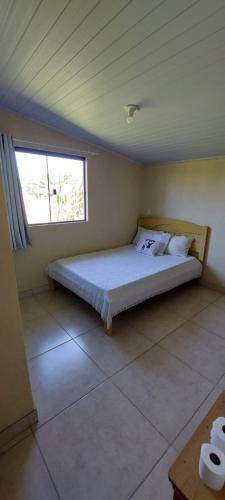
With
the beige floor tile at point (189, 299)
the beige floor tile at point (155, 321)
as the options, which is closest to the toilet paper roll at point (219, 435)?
the beige floor tile at point (155, 321)

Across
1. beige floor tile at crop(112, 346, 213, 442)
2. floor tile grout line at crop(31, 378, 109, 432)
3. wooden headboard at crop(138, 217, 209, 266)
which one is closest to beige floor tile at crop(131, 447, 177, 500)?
beige floor tile at crop(112, 346, 213, 442)

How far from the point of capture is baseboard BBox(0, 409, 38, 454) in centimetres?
118

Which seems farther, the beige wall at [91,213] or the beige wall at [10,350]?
the beige wall at [91,213]

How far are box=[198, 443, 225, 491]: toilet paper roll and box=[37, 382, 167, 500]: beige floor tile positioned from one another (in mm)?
545

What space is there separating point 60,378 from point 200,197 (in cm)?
292

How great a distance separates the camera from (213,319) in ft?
7.92

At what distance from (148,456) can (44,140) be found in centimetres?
312

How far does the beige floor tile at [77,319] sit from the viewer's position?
2.21 m

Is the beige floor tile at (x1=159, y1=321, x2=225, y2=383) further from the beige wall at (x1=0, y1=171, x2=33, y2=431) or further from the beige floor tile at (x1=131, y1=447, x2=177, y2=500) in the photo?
the beige wall at (x1=0, y1=171, x2=33, y2=431)

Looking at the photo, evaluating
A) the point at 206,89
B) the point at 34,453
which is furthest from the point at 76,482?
the point at 206,89

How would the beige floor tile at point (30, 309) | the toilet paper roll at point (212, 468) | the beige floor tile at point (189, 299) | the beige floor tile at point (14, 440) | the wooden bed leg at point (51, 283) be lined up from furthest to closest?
the wooden bed leg at point (51, 283) < the beige floor tile at point (189, 299) < the beige floor tile at point (30, 309) < the beige floor tile at point (14, 440) < the toilet paper roll at point (212, 468)

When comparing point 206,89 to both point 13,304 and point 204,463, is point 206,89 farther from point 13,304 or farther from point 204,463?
point 204,463

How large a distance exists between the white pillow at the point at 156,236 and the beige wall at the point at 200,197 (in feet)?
1.25

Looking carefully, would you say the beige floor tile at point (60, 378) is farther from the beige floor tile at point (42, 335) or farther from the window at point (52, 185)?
the window at point (52, 185)
